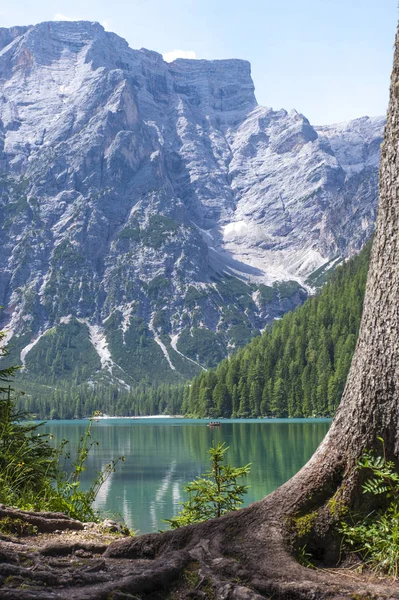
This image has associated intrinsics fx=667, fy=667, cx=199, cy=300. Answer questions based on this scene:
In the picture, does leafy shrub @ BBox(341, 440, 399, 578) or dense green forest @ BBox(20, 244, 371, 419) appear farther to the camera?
dense green forest @ BBox(20, 244, 371, 419)

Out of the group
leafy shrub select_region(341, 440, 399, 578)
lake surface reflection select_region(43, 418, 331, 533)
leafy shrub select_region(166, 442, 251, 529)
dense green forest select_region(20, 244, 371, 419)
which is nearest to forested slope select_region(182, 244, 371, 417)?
dense green forest select_region(20, 244, 371, 419)

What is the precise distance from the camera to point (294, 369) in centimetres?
15275

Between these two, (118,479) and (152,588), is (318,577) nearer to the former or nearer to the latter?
(152,588)

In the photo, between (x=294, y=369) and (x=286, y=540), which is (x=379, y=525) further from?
(x=294, y=369)

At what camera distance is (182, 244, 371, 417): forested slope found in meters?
144

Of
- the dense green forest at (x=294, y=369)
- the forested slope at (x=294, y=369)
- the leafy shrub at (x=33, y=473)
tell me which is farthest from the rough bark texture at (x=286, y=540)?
the forested slope at (x=294, y=369)

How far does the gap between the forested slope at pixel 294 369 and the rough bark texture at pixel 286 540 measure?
436 ft

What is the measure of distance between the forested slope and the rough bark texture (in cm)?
13275

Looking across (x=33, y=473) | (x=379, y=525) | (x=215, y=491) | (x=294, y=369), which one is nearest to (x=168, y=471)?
(x=33, y=473)

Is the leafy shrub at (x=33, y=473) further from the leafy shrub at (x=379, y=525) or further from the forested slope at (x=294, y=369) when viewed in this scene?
the forested slope at (x=294, y=369)

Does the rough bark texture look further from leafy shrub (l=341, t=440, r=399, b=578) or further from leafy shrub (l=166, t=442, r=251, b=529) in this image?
leafy shrub (l=166, t=442, r=251, b=529)

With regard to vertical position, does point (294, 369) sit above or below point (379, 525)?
above

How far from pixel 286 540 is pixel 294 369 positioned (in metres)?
148

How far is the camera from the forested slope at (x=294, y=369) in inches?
5659
